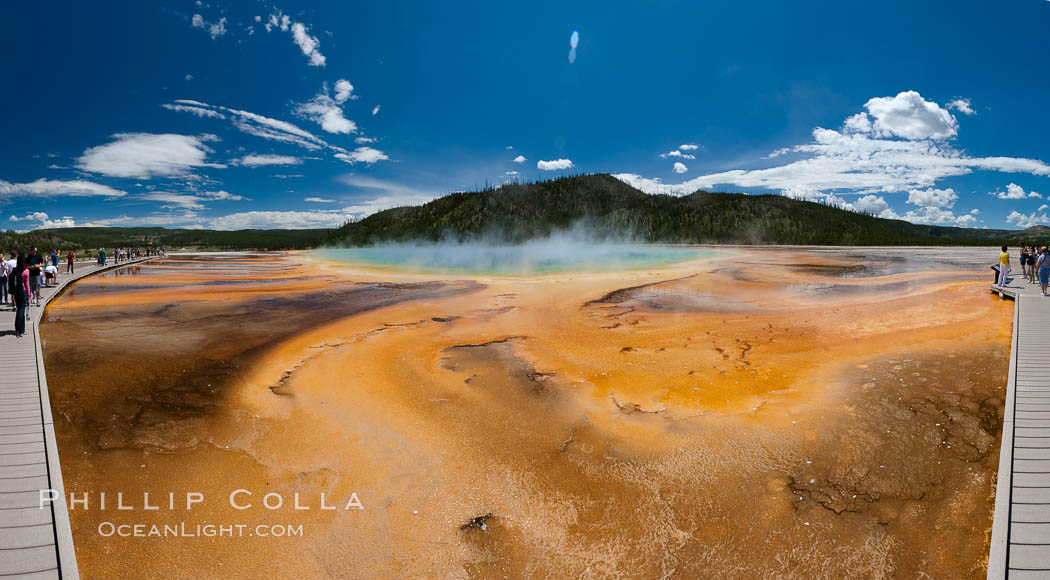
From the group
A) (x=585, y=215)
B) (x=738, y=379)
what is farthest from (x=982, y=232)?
(x=738, y=379)

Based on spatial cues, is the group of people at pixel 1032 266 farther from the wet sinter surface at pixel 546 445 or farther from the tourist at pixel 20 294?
the tourist at pixel 20 294

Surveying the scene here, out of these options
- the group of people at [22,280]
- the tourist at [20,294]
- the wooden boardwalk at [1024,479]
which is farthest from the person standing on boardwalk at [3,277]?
the wooden boardwalk at [1024,479]

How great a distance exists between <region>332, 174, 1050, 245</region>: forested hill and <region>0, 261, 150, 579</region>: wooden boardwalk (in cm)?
8975

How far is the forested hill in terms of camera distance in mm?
95062

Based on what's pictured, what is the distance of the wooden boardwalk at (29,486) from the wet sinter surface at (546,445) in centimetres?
39

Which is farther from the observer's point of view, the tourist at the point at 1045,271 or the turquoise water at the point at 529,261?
the turquoise water at the point at 529,261

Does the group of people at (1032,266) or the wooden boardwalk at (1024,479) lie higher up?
the group of people at (1032,266)

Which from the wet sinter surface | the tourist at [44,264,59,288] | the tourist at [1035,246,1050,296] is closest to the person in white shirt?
the wet sinter surface

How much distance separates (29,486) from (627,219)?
119 m

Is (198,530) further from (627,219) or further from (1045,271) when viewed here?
(627,219)

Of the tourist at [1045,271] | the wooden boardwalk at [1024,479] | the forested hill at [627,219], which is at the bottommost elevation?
the wooden boardwalk at [1024,479]

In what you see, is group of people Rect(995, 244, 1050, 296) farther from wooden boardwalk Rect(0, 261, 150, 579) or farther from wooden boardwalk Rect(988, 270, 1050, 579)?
wooden boardwalk Rect(0, 261, 150, 579)

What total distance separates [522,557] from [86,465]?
4.46 meters

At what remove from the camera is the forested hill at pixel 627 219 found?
9506cm
